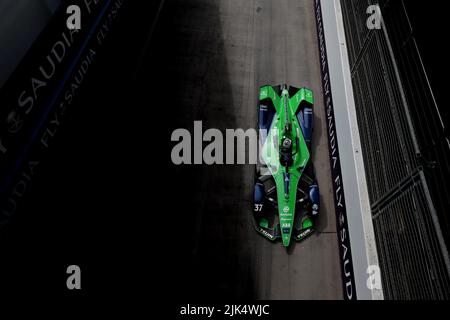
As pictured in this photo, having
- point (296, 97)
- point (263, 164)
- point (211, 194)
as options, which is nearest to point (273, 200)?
point (263, 164)

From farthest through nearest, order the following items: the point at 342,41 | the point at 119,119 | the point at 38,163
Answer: the point at 342,41, the point at 119,119, the point at 38,163

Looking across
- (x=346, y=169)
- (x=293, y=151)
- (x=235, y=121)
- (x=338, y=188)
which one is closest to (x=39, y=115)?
(x=235, y=121)

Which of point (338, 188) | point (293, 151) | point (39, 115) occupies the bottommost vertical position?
point (39, 115)

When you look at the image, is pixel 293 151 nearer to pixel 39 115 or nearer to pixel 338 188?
pixel 338 188

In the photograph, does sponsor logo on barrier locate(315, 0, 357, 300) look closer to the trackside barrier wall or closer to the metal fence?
the trackside barrier wall

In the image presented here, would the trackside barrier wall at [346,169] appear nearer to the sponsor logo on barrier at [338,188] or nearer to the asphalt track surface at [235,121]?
the sponsor logo on barrier at [338,188]

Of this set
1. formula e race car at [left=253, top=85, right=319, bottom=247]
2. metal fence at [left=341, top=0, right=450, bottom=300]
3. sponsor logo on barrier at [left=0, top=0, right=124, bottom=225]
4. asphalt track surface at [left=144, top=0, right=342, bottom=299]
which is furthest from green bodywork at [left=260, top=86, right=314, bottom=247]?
sponsor logo on barrier at [left=0, top=0, right=124, bottom=225]
